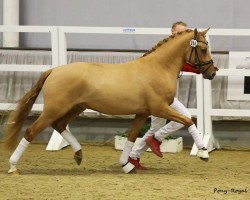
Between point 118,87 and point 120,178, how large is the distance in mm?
1003

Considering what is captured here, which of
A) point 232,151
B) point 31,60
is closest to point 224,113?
point 232,151

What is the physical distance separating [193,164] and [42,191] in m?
3.00

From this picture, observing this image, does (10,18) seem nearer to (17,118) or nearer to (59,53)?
(59,53)

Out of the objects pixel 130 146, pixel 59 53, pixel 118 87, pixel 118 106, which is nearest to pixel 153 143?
pixel 130 146

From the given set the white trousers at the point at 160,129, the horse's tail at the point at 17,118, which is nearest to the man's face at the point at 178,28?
the white trousers at the point at 160,129

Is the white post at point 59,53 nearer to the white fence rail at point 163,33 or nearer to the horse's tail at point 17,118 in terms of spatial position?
the white fence rail at point 163,33

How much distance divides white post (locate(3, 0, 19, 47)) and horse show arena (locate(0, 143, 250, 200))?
8.14 ft

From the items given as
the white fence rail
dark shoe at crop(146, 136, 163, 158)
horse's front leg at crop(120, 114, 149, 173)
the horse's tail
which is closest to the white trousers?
dark shoe at crop(146, 136, 163, 158)

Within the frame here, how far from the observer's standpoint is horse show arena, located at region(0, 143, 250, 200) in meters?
6.95

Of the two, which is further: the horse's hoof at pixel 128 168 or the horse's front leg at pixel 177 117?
the horse's hoof at pixel 128 168

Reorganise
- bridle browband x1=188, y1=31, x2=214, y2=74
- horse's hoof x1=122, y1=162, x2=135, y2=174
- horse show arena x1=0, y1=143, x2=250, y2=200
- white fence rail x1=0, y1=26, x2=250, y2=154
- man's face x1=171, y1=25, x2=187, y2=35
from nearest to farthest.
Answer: horse show arena x1=0, y1=143, x2=250, y2=200
bridle browband x1=188, y1=31, x2=214, y2=74
horse's hoof x1=122, y1=162, x2=135, y2=174
man's face x1=171, y1=25, x2=187, y2=35
white fence rail x1=0, y1=26, x2=250, y2=154

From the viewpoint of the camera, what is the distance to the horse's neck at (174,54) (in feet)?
27.4

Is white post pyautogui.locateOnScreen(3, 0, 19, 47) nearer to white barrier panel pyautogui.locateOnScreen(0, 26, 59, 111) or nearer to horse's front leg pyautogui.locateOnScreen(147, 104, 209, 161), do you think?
white barrier panel pyautogui.locateOnScreen(0, 26, 59, 111)

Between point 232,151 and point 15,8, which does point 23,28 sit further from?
point 232,151
